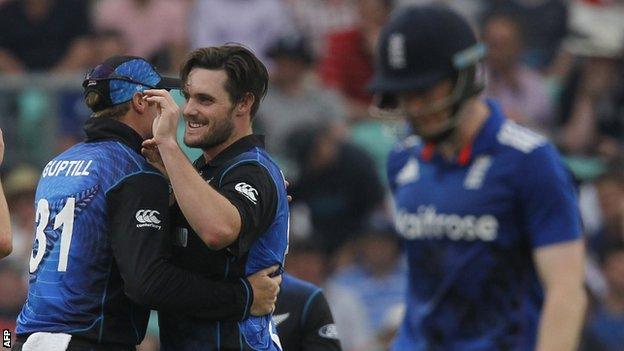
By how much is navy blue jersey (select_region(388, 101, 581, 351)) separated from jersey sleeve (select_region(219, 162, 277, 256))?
2.16 ft

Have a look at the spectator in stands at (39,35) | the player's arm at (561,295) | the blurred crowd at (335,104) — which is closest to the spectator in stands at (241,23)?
the blurred crowd at (335,104)

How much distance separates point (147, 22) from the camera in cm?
1422

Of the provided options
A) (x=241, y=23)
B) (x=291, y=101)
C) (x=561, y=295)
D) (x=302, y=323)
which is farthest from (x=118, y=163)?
(x=241, y=23)

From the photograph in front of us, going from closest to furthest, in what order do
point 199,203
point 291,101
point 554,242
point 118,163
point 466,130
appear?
point 199,203 → point 554,242 → point 118,163 → point 466,130 → point 291,101

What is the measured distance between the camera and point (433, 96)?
19.2 ft

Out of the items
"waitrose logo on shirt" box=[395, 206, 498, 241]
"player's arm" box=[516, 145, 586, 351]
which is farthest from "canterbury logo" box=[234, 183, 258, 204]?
"player's arm" box=[516, 145, 586, 351]

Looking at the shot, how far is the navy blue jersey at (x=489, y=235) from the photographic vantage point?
18.9 feet

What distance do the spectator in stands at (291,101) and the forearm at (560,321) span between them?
7.63m

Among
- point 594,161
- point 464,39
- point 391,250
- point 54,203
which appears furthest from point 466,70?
point 594,161

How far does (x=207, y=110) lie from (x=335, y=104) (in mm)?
→ 7368

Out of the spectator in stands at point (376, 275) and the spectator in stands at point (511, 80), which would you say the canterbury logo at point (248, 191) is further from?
the spectator in stands at point (511, 80)

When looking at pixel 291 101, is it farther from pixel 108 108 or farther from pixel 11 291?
pixel 108 108

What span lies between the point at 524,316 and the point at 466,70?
109cm

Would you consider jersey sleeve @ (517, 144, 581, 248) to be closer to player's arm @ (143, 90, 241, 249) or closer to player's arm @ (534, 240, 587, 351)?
player's arm @ (534, 240, 587, 351)
